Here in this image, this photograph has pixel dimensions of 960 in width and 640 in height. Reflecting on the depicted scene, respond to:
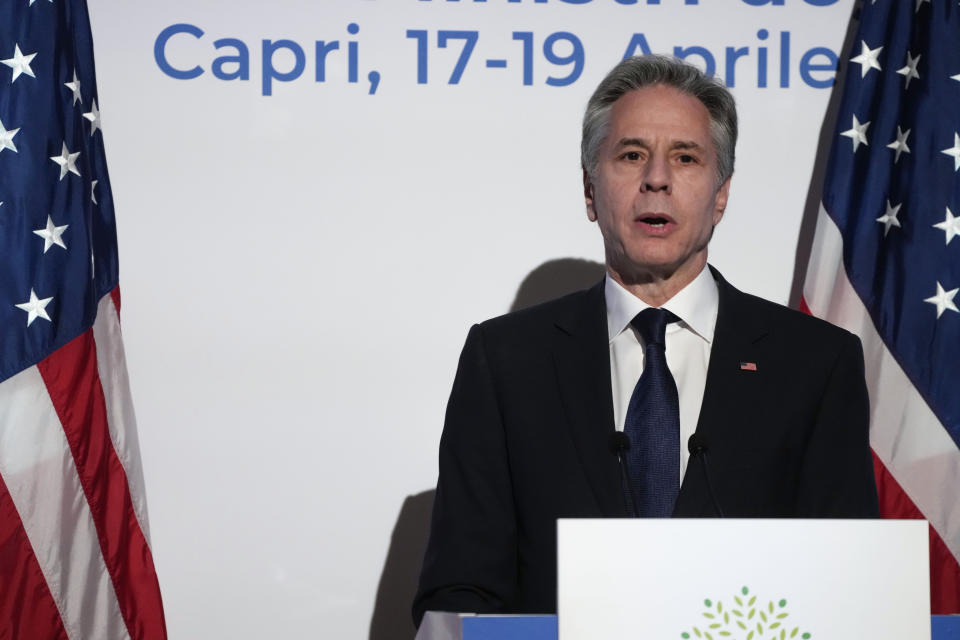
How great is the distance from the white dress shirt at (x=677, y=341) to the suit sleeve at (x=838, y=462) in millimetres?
235

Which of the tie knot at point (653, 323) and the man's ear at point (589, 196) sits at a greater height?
the man's ear at point (589, 196)

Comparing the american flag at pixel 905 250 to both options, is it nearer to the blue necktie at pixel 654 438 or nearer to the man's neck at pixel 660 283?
the man's neck at pixel 660 283

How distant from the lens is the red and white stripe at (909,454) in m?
2.90

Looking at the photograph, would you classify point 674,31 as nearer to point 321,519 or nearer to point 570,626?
point 321,519

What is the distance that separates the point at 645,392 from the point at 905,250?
1.25 meters

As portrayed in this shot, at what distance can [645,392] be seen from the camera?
209 centimetres

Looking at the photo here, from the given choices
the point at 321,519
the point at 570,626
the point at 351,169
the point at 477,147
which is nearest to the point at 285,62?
the point at 351,169

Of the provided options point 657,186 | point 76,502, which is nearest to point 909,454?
point 657,186

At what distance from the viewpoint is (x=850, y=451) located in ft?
6.89

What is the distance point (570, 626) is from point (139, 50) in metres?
2.47

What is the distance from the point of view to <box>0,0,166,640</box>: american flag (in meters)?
2.77

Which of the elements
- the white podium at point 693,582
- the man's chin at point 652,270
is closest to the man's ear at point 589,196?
the man's chin at point 652,270

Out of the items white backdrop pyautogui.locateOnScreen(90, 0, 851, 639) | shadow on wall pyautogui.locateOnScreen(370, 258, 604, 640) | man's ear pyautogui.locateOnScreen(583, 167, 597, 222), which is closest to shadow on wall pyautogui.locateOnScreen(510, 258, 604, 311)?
white backdrop pyautogui.locateOnScreen(90, 0, 851, 639)

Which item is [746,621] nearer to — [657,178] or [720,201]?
[657,178]
